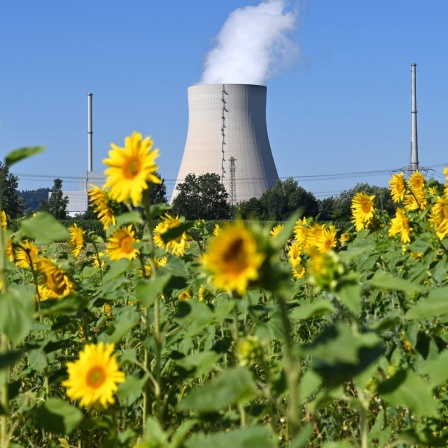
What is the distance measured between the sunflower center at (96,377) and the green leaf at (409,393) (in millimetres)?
446

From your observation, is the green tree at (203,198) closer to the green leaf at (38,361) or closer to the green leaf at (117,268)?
the green leaf at (38,361)

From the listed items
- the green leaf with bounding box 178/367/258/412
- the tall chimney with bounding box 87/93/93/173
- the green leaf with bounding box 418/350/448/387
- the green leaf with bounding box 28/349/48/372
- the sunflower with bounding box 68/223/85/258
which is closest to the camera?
the green leaf with bounding box 178/367/258/412

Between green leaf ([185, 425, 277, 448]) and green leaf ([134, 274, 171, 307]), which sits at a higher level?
green leaf ([134, 274, 171, 307])

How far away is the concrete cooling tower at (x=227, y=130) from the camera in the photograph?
2661 cm

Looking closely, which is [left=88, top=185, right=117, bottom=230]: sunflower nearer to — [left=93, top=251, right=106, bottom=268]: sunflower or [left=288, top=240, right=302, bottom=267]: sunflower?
[left=93, top=251, right=106, bottom=268]: sunflower

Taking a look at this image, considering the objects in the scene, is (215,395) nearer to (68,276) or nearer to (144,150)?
(144,150)

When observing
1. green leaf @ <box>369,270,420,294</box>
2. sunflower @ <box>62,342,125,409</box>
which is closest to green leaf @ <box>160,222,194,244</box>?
sunflower @ <box>62,342,125,409</box>

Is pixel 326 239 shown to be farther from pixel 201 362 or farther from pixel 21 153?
pixel 21 153

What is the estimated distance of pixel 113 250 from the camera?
2.05 metres

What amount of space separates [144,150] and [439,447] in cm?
65

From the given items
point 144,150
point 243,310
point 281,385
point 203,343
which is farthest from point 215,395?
point 203,343

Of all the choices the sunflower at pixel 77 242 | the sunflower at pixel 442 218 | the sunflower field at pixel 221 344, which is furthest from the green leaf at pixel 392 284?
the sunflower at pixel 77 242

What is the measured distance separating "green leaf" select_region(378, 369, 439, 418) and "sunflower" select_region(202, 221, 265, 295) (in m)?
0.46

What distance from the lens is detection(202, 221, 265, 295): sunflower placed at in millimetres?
794
